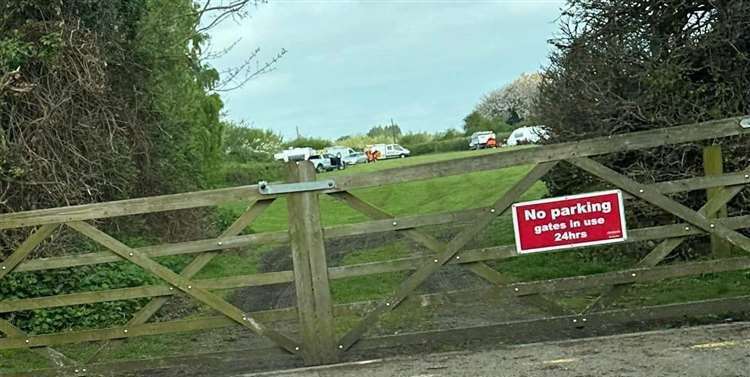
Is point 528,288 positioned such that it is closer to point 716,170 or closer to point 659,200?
point 659,200

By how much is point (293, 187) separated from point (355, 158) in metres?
74.1

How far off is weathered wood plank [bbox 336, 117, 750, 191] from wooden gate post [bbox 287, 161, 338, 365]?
315 mm

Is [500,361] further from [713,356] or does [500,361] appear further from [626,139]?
[626,139]

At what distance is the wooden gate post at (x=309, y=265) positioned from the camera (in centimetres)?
666

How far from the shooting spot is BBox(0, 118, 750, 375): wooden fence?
6.61m

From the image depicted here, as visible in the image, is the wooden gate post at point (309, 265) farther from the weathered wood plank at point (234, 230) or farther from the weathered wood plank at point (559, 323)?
the weathered wood plank at point (559, 323)

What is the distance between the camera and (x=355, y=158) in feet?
265

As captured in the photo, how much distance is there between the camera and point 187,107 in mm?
17953

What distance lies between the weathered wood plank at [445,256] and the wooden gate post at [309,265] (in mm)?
224

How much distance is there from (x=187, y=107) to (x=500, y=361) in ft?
42.7

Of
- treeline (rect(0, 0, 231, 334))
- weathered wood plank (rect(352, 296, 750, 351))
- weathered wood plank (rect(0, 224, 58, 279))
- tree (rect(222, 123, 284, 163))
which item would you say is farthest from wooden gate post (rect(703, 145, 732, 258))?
tree (rect(222, 123, 284, 163))

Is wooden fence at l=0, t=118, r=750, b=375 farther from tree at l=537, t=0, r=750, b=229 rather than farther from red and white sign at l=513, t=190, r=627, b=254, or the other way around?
tree at l=537, t=0, r=750, b=229

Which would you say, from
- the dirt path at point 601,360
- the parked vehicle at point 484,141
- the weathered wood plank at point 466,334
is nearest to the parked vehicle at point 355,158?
the parked vehicle at point 484,141

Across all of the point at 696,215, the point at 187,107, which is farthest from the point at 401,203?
the point at 696,215
